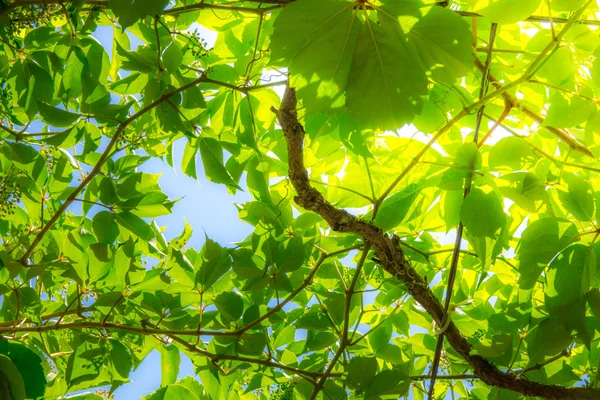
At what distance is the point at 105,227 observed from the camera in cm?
96

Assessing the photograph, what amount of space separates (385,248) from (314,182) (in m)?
0.22

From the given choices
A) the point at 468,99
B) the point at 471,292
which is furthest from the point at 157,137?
the point at 471,292

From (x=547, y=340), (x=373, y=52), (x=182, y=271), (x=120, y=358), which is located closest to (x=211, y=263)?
(x=182, y=271)

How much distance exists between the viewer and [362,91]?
687 mm

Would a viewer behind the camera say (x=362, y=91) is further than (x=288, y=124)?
No

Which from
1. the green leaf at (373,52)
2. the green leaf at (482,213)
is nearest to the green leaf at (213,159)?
the green leaf at (373,52)

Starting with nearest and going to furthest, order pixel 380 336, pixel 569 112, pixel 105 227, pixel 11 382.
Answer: pixel 11 382 → pixel 569 112 → pixel 105 227 → pixel 380 336

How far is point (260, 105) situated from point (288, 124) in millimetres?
240

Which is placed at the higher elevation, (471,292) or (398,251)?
(471,292)

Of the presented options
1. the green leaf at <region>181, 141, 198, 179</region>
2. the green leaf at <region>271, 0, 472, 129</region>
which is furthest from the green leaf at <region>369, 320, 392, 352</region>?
the green leaf at <region>271, 0, 472, 129</region>

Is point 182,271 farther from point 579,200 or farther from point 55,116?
point 579,200

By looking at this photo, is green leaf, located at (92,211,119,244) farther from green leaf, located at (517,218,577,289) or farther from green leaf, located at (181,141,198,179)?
green leaf, located at (517,218,577,289)

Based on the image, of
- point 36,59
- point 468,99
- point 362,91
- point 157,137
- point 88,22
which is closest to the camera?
point 362,91

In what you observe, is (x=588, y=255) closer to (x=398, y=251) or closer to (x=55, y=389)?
(x=398, y=251)
